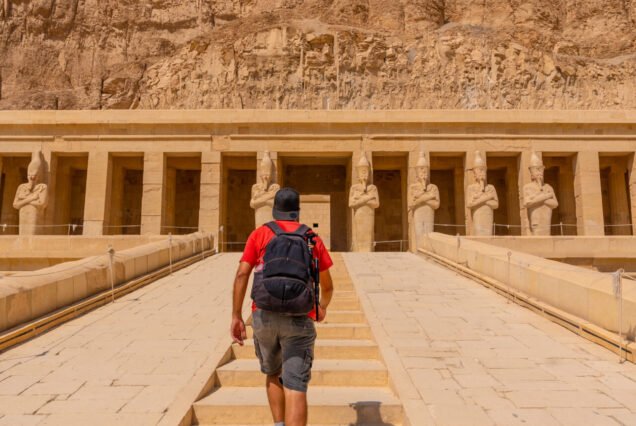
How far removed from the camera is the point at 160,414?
3398 mm

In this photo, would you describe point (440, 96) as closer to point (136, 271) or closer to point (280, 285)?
point (136, 271)

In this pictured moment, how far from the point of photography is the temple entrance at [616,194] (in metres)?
17.8

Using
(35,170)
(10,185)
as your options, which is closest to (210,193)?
(35,170)

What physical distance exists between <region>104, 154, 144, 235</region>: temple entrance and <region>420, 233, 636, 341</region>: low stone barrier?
1135 cm

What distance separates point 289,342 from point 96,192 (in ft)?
50.8

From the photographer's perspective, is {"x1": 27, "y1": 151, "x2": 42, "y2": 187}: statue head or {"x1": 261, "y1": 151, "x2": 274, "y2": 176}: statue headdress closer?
{"x1": 261, "y1": 151, "x2": 274, "y2": 176}: statue headdress

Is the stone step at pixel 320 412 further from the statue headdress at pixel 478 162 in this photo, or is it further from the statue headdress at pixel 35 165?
the statue headdress at pixel 35 165

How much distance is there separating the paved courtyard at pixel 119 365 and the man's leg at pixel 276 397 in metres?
0.78

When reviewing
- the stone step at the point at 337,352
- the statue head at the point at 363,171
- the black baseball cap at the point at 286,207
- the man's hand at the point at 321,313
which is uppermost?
the statue head at the point at 363,171

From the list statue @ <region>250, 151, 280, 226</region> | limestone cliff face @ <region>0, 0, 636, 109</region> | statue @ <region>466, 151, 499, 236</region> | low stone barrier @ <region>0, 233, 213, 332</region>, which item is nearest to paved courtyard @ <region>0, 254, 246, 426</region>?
low stone barrier @ <region>0, 233, 213, 332</region>

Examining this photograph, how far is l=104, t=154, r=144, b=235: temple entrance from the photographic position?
1698 cm

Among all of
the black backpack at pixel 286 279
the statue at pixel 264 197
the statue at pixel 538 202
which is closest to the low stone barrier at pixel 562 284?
the black backpack at pixel 286 279

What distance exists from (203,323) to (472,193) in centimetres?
1098

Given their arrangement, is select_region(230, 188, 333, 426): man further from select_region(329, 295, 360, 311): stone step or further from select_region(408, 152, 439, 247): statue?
select_region(408, 152, 439, 247): statue
